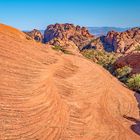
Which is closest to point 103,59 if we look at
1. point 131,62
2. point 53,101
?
point 131,62

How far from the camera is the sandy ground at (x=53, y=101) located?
17.9 meters

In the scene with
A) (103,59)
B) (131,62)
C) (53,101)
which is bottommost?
(103,59)

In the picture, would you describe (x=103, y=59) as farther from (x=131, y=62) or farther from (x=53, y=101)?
(x=53, y=101)

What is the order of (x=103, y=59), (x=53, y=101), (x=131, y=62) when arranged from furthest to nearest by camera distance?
(x=103, y=59) → (x=131, y=62) → (x=53, y=101)

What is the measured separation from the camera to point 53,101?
21203 mm

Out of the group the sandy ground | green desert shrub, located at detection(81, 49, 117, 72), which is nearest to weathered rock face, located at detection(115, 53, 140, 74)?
green desert shrub, located at detection(81, 49, 117, 72)

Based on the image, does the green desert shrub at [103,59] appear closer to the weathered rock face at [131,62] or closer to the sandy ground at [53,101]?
the weathered rock face at [131,62]

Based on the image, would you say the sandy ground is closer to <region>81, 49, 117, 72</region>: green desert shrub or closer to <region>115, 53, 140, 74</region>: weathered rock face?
<region>115, 53, 140, 74</region>: weathered rock face

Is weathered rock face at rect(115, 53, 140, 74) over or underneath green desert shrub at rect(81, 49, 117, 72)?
over

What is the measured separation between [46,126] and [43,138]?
1.29 metres

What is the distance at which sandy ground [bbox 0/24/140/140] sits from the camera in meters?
17.9

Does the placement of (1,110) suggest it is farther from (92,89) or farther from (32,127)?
(92,89)

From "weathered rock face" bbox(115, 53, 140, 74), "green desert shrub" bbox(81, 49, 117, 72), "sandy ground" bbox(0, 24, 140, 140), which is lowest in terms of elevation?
"green desert shrub" bbox(81, 49, 117, 72)

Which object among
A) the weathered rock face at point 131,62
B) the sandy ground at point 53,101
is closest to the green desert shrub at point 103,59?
the weathered rock face at point 131,62
